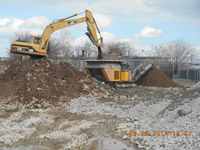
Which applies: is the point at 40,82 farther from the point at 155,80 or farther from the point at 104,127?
the point at 155,80

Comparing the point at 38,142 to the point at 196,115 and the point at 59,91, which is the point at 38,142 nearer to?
the point at 196,115

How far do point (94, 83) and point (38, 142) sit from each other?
29.1ft

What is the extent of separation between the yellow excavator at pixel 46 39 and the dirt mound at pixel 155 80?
17.4ft

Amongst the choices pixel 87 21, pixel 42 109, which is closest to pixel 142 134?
pixel 42 109

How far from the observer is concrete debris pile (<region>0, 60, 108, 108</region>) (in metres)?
11.0

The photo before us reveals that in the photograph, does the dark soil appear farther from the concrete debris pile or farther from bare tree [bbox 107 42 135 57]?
bare tree [bbox 107 42 135 57]

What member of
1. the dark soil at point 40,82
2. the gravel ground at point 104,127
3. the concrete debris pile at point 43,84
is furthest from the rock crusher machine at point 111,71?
the gravel ground at point 104,127

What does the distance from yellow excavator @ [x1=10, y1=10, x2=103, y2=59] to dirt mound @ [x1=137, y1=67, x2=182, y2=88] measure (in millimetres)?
5294

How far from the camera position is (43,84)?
1188 cm

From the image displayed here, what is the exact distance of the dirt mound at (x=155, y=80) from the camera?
19.2 m

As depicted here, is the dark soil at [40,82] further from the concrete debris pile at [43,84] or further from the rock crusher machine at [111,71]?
the rock crusher machine at [111,71]

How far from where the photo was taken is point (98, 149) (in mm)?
5418

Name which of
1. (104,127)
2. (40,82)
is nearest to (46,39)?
(40,82)

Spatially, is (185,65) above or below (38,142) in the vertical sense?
above
